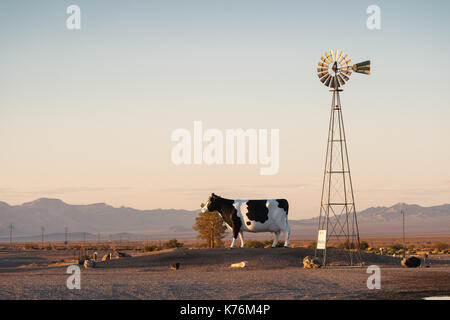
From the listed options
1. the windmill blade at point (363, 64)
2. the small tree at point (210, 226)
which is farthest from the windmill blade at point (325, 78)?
the small tree at point (210, 226)

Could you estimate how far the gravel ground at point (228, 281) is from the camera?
81.0 feet

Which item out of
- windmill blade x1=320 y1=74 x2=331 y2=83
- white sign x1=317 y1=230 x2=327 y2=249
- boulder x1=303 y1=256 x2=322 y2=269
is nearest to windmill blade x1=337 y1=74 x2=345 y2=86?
windmill blade x1=320 y1=74 x2=331 y2=83

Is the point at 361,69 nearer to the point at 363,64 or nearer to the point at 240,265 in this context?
the point at 363,64

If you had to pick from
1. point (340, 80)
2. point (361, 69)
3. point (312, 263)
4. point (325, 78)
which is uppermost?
point (361, 69)

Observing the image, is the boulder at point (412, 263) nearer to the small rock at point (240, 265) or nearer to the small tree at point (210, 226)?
the small rock at point (240, 265)

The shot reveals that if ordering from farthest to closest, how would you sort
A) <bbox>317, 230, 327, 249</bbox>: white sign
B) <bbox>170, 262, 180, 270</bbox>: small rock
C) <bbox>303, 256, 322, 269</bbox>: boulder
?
<bbox>170, 262, 180, 270</bbox>: small rock < <bbox>317, 230, 327, 249</bbox>: white sign < <bbox>303, 256, 322, 269</bbox>: boulder

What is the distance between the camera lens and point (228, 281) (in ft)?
96.8

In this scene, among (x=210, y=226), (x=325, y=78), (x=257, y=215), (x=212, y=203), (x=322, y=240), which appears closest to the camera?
(x=322, y=240)

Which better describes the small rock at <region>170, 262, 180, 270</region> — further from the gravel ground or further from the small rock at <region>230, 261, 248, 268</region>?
the small rock at <region>230, 261, 248, 268</region>

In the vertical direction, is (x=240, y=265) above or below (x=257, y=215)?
below

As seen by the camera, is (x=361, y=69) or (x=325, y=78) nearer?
(x=361, y=69)

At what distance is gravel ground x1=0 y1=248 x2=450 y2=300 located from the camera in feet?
81.0

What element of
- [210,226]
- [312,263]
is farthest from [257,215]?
[210,226]
